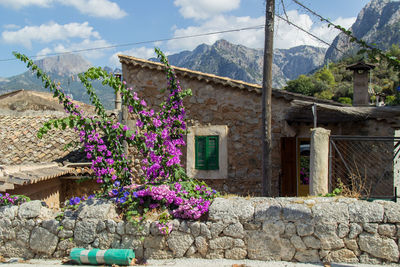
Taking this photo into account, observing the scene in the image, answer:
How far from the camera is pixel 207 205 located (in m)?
4.72

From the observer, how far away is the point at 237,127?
8.94m

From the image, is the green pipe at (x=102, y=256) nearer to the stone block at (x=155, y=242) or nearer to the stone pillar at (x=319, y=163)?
the stone block at (x=155, y=242)

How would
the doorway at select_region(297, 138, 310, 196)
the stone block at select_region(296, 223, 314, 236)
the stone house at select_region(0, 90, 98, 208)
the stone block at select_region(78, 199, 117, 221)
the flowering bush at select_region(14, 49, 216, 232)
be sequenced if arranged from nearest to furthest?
the stone block at select_region(296, 223, 314, 236)
the stone block at select_region(78, 199, 117, 221)
the flowering bush at select_region(14, 49, 216, 232)
the stone house at select_region(0, 90, 98, 208)
the doorway at select_region(297, 138, 310, 196)

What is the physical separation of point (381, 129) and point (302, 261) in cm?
524

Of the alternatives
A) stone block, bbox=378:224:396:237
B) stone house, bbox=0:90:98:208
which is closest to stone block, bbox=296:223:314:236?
stone block, bbox=378:224:396:237

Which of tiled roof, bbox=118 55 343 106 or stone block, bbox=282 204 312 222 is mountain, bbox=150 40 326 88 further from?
stone block, bbox=282 204 312 222

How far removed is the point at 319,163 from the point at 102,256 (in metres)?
3.67

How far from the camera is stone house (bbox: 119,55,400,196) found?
8.64m

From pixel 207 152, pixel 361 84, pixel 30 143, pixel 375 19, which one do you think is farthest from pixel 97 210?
pixel 375 19

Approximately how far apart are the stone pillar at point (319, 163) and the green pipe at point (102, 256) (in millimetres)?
3039

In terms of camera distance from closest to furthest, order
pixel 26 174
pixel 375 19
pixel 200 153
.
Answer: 1. pixel 26 174
2. pixel 200 153
3. pixel 375 19

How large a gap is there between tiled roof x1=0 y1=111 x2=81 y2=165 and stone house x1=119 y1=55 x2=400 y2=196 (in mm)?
4068

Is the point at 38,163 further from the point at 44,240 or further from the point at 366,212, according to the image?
the point at 366,212

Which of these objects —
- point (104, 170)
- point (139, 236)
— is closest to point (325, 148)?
point (139, 236)
